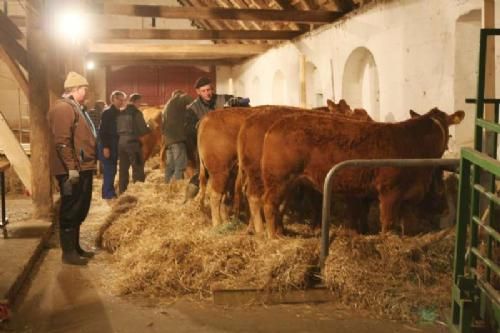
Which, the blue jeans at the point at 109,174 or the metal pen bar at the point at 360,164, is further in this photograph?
the blue jeans at the point at 109,174

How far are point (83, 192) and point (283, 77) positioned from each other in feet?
38.8

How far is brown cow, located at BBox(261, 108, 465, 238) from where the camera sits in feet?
19.1

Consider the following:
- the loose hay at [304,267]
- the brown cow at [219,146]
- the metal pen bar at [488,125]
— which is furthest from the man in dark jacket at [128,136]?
the metal pen bar at [488,125]

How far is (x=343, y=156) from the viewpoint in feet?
19.2

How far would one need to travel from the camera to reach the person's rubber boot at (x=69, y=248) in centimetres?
636

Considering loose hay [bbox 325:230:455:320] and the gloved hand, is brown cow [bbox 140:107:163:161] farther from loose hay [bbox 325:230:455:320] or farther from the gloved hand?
loose hay [bbox 325:230:455:320]

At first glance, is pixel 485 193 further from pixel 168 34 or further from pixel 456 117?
pixel 168 34

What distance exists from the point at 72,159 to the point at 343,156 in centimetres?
262

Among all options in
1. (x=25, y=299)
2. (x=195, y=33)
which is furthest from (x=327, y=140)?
(x=195, y=33)

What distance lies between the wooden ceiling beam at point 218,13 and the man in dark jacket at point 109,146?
1.34m

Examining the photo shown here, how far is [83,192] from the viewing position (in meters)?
6.41

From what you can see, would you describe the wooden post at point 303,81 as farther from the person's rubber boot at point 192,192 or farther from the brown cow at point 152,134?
the person's rubber boot at point 192,192

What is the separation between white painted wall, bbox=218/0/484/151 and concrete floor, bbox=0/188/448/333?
3738 mm

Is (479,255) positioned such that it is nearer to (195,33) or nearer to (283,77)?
(195,33)
